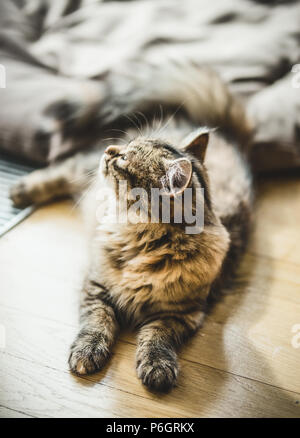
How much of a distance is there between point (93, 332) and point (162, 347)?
21cm

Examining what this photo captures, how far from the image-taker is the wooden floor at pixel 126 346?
1072mm

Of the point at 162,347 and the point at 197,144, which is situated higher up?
the point at 197,144

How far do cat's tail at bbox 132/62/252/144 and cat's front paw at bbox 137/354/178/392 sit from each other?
3.50 feet

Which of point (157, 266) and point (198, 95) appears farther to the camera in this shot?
point (198, 95)

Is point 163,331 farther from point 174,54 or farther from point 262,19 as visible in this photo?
point 262,19

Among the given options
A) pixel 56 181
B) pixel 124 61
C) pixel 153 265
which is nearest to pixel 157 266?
pixel 153 265

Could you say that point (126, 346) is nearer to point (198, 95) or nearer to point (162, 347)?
point (162, 347)

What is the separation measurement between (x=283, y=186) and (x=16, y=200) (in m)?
1.39

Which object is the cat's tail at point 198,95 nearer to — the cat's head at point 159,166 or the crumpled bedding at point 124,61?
the crumpled bedding at point 124,61

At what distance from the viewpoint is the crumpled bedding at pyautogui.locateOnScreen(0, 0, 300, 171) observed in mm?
1834

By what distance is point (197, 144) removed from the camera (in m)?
1.27

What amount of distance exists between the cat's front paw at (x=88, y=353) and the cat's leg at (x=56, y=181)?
2.54ft

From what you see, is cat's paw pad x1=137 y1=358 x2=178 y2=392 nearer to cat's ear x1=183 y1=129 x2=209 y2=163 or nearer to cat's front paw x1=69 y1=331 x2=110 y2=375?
cat's front paw x1=69 y1=331 x2=110 y2=375

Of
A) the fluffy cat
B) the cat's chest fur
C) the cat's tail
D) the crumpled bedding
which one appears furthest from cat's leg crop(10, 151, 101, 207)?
the cat's chest fur
